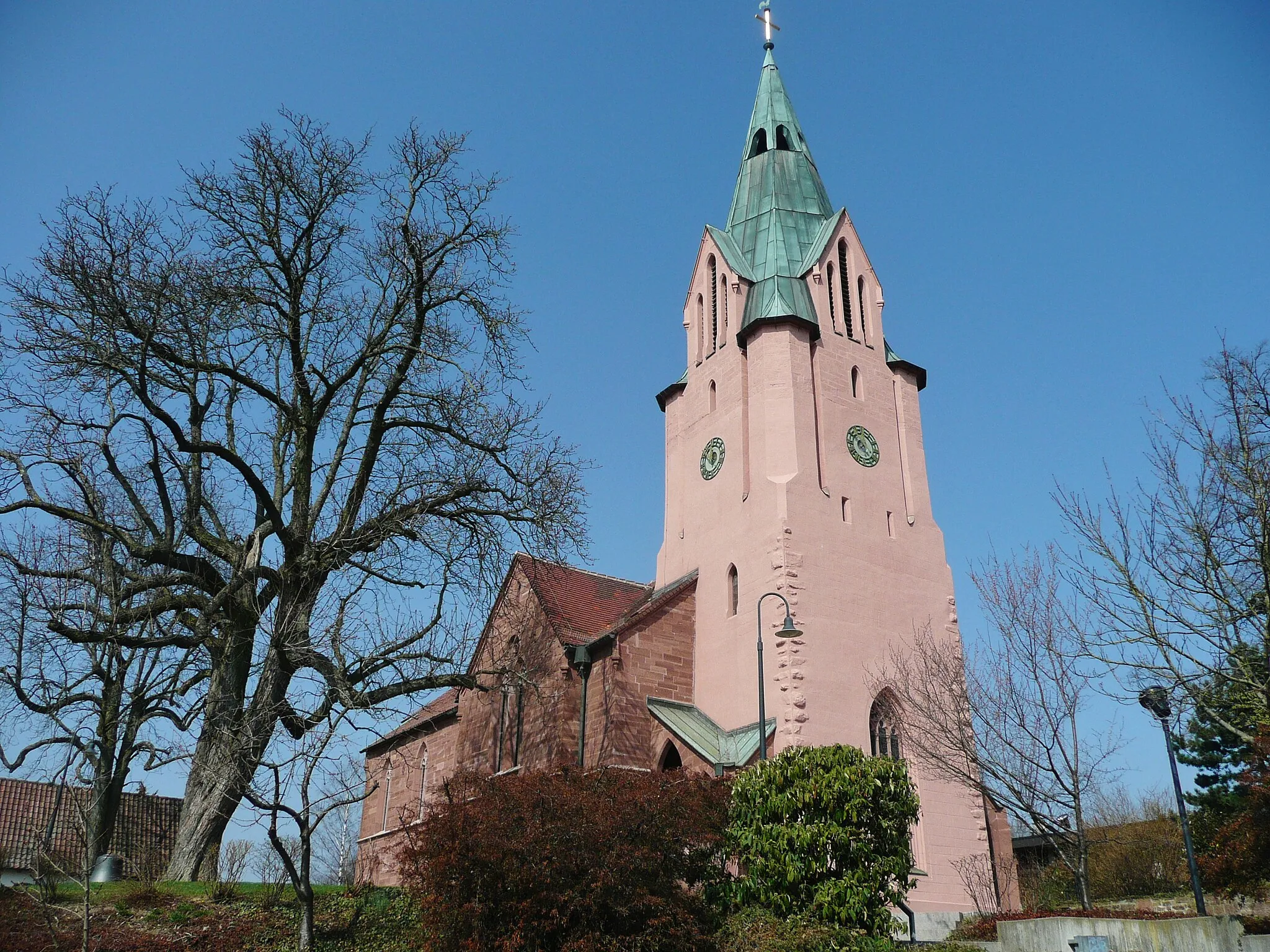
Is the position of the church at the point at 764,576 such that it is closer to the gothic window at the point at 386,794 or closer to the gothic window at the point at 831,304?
the gothic window at the point at 831,304

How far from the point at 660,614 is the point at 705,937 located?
11.7 meters

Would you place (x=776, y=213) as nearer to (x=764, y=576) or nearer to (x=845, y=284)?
(x=845, y=284)

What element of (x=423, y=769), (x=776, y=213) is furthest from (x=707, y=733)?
(x=776, y=213)

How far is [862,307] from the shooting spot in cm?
2870

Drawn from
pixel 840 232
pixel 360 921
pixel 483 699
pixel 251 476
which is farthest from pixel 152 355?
pixel 840 232

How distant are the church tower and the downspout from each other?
303 cm

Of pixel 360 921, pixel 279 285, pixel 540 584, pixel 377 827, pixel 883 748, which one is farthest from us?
pixel 377 827

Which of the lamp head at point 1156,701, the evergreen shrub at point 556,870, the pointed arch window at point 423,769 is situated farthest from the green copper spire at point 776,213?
the pointed arch window at point 423,769

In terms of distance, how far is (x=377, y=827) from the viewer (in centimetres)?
3562

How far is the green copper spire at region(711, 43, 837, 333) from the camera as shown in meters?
27.5

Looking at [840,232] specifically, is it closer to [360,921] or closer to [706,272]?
[706,272]

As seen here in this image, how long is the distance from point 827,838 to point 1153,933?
4.47 metres

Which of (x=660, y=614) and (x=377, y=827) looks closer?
(x=660, y=614)

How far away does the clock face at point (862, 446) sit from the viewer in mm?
25859
